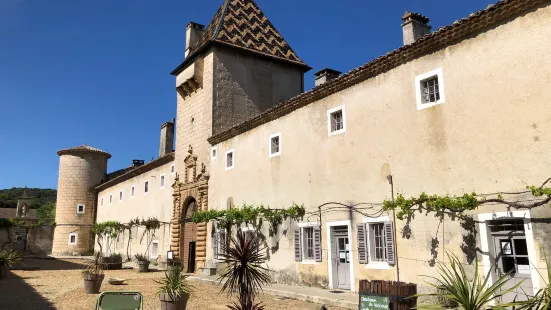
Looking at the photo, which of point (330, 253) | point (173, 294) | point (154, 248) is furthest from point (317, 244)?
point (154, 248)

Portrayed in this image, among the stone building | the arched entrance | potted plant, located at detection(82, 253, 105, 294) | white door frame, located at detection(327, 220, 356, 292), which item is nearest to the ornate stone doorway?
the arched entrance

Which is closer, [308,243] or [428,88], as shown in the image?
[428,88]

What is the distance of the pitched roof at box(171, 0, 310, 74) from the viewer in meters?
20.7

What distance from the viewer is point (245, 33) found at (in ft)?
70.7

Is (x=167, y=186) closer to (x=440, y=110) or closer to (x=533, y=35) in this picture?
(x=440, y=110)

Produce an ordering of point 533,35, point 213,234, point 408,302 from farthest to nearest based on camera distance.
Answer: point 213,234 → point 533,35 → point 408,302

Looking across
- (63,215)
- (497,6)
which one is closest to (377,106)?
(497,6)

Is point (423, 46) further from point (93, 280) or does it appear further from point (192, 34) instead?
point (192, 34)

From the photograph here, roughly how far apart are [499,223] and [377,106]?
4327 millimetres

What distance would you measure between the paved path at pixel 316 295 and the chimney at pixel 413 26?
7470mm

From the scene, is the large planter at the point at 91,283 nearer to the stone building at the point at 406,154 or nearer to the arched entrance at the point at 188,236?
the stone building at the point at 406,154

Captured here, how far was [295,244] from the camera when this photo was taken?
13.7 m

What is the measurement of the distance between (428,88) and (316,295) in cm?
599

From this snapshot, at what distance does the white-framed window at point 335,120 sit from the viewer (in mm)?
12738
